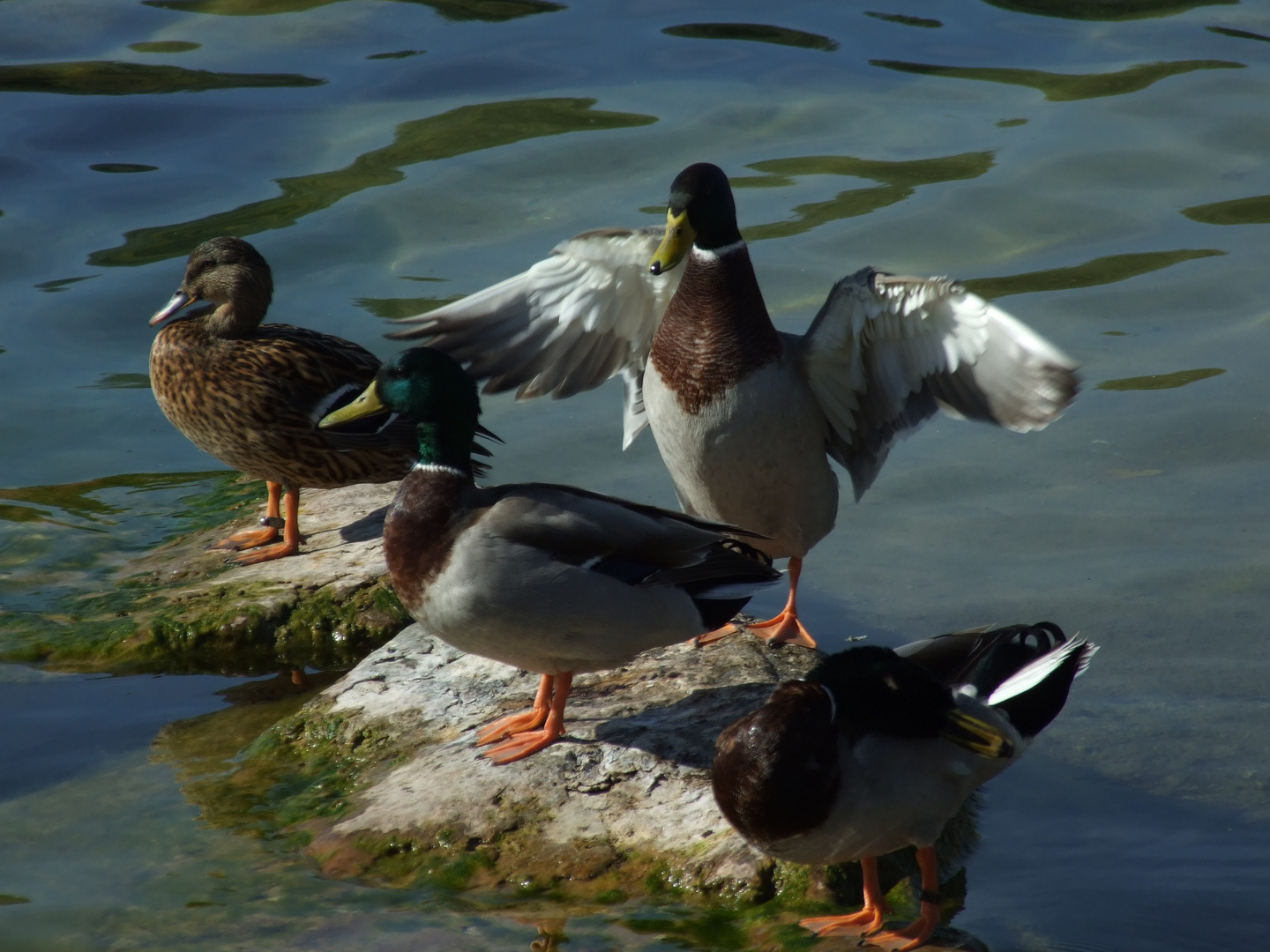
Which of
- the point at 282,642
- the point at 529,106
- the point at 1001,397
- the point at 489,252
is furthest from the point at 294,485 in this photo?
the point at 529,106

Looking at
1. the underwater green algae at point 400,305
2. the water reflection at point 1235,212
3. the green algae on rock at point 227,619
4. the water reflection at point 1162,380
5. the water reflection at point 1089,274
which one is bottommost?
the green algae on rock at point 227,619

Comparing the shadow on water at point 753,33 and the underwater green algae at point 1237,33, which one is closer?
the underwater green algae at point 1237,33

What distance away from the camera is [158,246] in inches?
404

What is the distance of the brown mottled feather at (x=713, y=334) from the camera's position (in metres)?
5.36

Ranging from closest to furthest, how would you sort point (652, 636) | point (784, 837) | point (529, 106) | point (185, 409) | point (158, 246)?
point (784, 837), point (652, 636), point (185, 409), point (158, 246), point (529, 106)

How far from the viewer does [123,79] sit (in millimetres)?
12523

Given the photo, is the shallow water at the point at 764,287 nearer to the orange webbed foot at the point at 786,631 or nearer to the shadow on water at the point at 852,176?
the shadow on water at the point at 852,176

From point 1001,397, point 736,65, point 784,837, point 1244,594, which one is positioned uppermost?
point 736,65

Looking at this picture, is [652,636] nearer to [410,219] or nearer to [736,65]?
[410,219]

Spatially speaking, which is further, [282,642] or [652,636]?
[282,642]

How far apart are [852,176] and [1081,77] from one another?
2596mm

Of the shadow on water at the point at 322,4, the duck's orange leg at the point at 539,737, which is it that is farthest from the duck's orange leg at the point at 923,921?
the shadow on water at the point at 322,4

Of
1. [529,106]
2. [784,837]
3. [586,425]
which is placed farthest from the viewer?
[529,106]

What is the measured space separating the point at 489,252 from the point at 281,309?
1.44 metres
